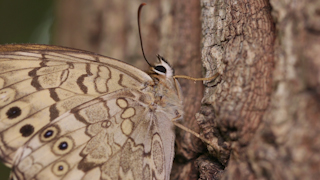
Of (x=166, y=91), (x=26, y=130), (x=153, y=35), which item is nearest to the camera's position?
(x=26, y=130)

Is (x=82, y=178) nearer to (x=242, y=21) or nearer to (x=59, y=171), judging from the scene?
(x=59, y=171)

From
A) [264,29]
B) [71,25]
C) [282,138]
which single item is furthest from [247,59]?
[71,25]

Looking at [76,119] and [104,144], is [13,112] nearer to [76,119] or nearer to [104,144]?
[76,119]

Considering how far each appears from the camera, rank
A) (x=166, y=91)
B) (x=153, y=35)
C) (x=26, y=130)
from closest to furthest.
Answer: (x=26, y=130) < (x=166, y=91) < (x=153, y=35)

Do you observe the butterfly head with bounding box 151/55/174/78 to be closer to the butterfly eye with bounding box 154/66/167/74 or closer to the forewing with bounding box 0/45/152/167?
the butterfly eye with bounding box 154/66/167/74

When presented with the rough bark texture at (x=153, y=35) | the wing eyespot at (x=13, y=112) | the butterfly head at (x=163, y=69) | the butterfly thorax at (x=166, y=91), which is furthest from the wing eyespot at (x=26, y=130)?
the rough bark texture at (x=153, y=35)

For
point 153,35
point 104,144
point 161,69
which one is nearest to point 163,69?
point 161,69

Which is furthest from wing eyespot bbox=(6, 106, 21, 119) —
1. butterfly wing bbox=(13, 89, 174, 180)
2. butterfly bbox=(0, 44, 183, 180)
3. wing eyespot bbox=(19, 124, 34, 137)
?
butterfly wing bbox=(13, 89, 174, 180)

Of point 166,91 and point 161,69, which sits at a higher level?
point 161,69
